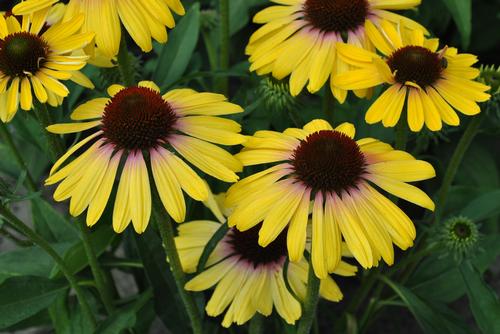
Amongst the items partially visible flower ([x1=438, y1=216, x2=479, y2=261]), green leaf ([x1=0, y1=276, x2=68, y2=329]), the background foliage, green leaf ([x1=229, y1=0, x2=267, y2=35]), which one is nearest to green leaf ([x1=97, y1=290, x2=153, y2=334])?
the background foliage

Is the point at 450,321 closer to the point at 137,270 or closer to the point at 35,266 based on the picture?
the point at 137,270

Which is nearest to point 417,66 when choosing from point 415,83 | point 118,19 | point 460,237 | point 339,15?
point 415,83

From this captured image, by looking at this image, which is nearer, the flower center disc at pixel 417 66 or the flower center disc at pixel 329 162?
the flower center disc at pixel 329 162

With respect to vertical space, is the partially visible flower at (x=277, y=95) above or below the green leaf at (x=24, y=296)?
above

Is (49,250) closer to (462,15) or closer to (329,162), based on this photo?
(329,162)

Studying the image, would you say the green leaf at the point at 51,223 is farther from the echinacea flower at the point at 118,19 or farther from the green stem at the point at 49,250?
the echinacea flower at the point at 118,19

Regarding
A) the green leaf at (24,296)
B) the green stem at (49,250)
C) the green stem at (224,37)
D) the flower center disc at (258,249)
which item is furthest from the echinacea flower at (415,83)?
the green leaf at (24,296)

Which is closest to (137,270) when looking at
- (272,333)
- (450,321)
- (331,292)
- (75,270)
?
(75,270)
